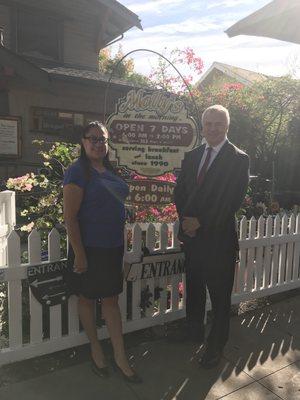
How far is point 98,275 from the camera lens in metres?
2.81

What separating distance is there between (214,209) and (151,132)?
108 cm

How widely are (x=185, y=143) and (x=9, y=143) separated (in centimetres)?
758

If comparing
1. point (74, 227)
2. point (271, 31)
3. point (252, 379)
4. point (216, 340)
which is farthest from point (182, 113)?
point (252, 379)

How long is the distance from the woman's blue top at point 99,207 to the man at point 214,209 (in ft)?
2.10

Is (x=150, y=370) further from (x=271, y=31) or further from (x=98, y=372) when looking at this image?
(x=271, y=31)

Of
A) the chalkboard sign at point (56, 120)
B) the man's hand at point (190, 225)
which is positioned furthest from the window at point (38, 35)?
the man's hand at point (190, 225)

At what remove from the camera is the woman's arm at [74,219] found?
2631mm

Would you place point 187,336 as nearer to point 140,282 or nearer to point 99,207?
point 140,282

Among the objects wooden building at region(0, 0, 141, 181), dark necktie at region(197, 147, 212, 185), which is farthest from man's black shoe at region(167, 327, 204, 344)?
wooden building at region(0, 0, 141, 181)

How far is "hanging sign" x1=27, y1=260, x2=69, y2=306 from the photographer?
3.00 metres

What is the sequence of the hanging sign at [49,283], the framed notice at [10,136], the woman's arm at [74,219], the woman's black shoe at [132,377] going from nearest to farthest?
the woman's arm at [74,219] < the woman's black shoe at [132,377] < the hanging sign at [49,283] < the framed notice at [10,136]

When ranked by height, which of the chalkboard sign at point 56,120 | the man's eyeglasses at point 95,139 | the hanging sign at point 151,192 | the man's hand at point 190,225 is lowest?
the man's hand at point 190,225

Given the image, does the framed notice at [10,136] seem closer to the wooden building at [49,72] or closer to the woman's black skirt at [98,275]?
the wooden building at [49,72]

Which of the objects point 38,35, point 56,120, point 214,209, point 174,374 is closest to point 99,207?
point 214,209
